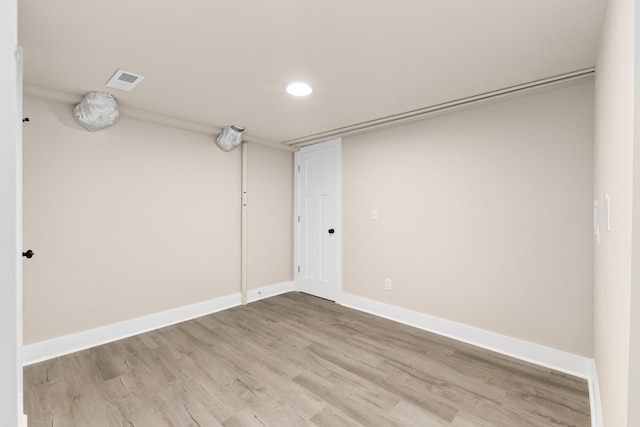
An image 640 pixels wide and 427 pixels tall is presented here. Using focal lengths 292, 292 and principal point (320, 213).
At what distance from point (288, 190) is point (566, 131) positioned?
129 inches

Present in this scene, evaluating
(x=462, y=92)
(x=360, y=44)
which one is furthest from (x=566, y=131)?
(x=360, y=44)

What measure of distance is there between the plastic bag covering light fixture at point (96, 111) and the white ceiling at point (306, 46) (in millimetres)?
100

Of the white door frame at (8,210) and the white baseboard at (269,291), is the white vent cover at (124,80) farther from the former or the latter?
the white baseboard at (269,291)

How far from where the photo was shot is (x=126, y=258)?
115 inches

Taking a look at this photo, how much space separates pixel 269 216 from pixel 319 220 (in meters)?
0.72

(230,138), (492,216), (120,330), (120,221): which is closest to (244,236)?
(230,138)

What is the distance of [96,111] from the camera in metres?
2.47

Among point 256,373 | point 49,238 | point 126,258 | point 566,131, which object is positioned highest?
point 566,131

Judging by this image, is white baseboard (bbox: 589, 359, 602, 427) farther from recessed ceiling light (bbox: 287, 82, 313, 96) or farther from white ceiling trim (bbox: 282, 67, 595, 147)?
recessed ceiling light (bbox: 287, 82, 313, 96)

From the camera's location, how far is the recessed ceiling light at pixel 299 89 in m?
2.31

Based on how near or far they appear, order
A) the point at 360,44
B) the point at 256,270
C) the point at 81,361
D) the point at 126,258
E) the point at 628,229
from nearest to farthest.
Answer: the point at 628,229 < the point at 360,44 < the point at 81,361 < the point at 126,258 < the point at 256,270

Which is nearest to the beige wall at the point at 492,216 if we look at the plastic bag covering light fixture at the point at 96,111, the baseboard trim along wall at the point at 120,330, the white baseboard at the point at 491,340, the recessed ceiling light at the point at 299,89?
the white baseboard at the point at 491,340

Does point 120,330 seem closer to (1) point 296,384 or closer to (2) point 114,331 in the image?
(2) point 114,331

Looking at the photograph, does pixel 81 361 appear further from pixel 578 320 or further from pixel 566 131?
pixel 566 131
